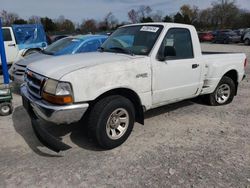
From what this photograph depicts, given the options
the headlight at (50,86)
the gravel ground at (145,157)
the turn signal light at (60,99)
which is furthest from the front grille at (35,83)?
the gravel ground at (145,157)

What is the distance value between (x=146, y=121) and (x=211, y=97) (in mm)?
1761

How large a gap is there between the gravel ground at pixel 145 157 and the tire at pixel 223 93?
0.78 m

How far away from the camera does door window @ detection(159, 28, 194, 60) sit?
14.2 ft

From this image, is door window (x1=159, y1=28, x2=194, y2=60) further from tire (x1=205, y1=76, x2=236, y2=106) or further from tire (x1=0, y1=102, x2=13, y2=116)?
tire (x1=0, y1=102, x2=13, y2=116)

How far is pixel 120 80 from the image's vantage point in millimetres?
3699

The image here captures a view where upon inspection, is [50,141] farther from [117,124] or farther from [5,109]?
[5,109]

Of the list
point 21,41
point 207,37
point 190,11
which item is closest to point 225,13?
point 190,11

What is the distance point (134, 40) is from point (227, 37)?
30.0 meters

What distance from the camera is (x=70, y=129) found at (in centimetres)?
464

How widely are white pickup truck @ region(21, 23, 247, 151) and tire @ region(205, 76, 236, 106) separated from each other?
0.59 m

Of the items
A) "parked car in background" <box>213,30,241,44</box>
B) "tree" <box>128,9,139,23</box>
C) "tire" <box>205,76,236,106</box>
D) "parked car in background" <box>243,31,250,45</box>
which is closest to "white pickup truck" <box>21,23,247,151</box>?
"tire" <box>205,76,236,106</box>

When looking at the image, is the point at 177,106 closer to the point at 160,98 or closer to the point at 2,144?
the point at 160,98

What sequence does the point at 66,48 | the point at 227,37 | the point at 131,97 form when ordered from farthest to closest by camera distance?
1. the point at 227,37
2. the point at 66,48
3. the point at 131,97

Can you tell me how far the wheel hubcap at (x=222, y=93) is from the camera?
5902 mm
